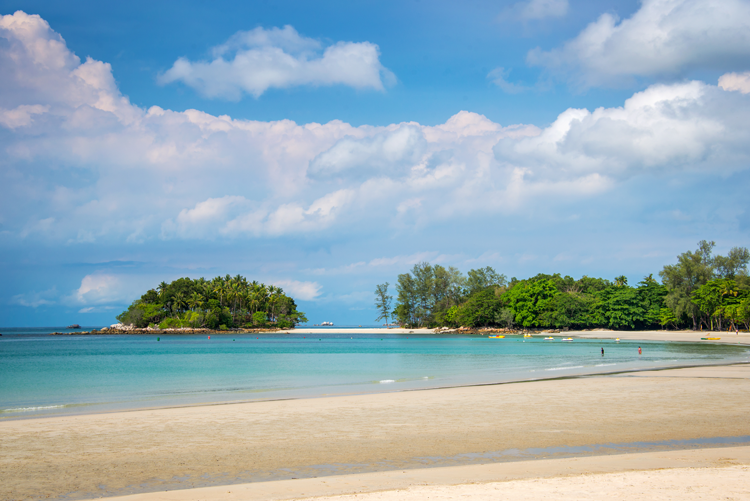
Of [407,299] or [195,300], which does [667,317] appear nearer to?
[407,299]

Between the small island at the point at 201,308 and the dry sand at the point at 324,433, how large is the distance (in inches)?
5157

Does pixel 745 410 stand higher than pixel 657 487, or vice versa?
pixel 657 487

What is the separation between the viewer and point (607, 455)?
34.2 ft

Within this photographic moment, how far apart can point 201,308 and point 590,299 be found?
105m

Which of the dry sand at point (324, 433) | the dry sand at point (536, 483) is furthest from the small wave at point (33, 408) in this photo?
the dry sand at point (536, 483)

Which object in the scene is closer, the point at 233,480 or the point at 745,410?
the point at 233,480

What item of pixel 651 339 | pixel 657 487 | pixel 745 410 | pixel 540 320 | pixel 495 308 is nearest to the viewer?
pixel 657 487

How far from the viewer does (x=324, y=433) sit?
539 inches

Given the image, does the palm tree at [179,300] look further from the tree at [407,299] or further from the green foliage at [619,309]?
the green foliage at [619,309]

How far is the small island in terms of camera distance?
467ft

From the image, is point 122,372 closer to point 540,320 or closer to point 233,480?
point 233,480

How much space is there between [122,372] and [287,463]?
3423 cm

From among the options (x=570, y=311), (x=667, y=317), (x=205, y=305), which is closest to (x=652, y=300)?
(x=667, y=317)

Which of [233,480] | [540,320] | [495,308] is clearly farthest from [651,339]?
[233,480]
